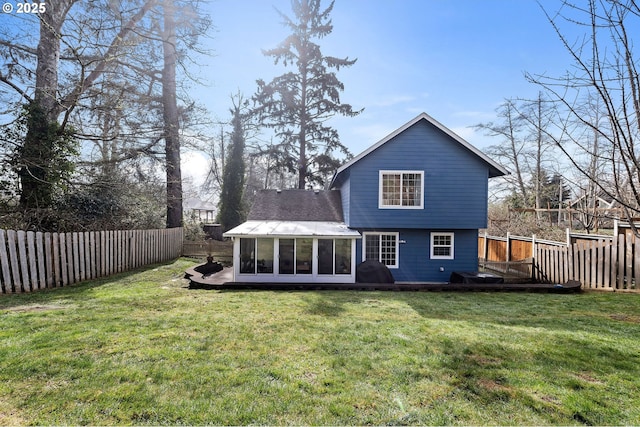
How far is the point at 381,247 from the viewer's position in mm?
13133

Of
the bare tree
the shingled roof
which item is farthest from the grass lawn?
the shingled roof

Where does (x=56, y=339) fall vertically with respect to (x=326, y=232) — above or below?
below

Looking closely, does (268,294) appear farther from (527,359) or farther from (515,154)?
(515,154)

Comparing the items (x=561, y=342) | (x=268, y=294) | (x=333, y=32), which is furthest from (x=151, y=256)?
(x=333, y=32)

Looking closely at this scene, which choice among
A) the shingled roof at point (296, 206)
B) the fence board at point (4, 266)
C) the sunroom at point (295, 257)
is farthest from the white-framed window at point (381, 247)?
the fence board at point (4, 266)

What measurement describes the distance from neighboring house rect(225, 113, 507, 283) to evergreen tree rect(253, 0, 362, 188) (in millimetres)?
11812

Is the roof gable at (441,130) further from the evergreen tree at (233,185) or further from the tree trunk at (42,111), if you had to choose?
the evergreen tree at (233,185)

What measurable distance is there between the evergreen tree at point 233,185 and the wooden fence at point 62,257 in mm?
9136

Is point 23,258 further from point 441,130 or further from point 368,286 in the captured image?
point 441,130

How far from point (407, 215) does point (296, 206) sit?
596 centimetres

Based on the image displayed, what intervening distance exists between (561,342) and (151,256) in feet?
50.5

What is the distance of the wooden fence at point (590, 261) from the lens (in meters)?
9.13

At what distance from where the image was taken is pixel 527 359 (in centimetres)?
425

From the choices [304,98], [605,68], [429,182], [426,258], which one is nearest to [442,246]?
[426,258]
